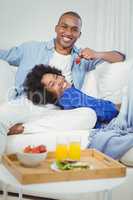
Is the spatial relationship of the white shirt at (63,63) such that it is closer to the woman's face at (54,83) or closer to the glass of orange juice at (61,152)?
the woman's face at (54,83)

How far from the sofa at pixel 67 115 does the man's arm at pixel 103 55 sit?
0.15 feet

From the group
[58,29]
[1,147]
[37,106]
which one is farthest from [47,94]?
[1,147]

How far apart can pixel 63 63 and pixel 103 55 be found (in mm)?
310

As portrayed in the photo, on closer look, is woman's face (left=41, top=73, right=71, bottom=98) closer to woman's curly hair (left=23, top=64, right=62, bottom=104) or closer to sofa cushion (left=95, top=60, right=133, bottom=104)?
woman's curly hair (left=23, top=64, right=62, bottom=104)

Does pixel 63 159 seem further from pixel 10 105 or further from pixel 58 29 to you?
pixel 58 29

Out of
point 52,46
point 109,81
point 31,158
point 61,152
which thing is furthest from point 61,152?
point 52,46

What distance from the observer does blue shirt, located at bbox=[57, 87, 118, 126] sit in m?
2.63

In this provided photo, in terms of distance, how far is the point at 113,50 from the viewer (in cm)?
280

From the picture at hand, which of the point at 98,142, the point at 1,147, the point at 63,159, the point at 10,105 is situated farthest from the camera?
the point at 10,105

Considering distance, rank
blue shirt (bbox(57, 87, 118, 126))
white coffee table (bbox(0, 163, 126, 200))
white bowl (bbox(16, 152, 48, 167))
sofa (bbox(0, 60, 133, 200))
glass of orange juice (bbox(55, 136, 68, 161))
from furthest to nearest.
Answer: blue shirt (bbox(57, 87, 118, 126))
sofa (bbox(0, 60, 133, 200))
glass of orange juice (bbox(55, 136, 68, 161))
white bowl (bbox(16, 152, 48, 167))
white coffee table (bbox(0, 163, 126, 200))

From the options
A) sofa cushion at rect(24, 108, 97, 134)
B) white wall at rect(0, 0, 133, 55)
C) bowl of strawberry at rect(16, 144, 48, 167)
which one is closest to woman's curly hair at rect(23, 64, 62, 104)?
sofa cushion at rect(24, 108, 97, 134)

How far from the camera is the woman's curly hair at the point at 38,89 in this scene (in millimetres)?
Answer: 2645

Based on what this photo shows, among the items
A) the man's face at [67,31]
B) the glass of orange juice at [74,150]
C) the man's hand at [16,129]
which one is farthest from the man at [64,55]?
the glass of orange juice at [74,150]

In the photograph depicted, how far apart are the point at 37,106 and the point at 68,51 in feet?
1.56
